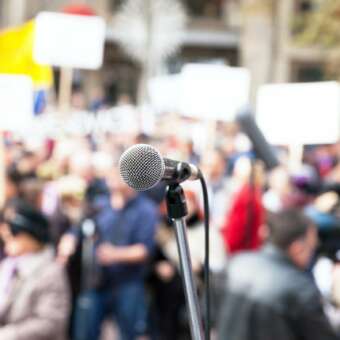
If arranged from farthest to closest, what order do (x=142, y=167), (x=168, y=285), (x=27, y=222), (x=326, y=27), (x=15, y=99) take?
(x=326, y=27)
(x=168, y=285)
(x=15, y=99)
(x=27, y=222)
(x=142, y=167)

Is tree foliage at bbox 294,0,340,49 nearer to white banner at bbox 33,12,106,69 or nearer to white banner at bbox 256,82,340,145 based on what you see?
white banner at bbox 33,12,106,69

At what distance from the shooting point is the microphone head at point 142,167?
1.99 metres

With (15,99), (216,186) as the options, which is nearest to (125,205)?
(15,99)

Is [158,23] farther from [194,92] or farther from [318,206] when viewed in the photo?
[318,206]

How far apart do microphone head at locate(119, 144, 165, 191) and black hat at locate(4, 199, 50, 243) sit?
246 centimetres

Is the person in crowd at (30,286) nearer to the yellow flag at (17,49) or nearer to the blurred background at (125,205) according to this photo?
the blurred background at (125,205)

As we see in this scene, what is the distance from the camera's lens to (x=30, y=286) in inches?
163

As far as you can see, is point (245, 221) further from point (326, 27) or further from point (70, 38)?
point (326, 27)

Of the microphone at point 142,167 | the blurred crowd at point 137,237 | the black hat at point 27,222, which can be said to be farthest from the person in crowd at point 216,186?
the microphone at point 142,167

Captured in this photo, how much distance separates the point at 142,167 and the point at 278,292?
189cm

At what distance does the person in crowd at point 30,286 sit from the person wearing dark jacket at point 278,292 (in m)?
0.75

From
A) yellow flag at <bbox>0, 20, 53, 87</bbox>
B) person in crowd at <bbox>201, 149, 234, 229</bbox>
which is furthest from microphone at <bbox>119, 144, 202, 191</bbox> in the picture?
person in crowd at <bbox>201, 149, 234, 229</bbox>

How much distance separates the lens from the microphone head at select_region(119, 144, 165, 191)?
1.99 meters

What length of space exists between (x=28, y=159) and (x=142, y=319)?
9.35 feet
